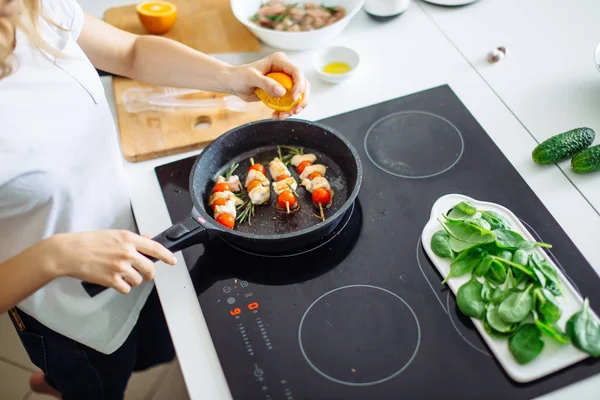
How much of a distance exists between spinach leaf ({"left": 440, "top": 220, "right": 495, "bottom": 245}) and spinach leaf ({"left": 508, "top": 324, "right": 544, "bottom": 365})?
143 mm

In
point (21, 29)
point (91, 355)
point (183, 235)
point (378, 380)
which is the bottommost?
point (91, 355)

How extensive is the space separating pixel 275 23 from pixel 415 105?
0.38 metres

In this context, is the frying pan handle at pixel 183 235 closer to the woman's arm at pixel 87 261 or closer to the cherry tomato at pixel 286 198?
the woman's arm at pixel 87 261

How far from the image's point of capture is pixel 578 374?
30.6 inches

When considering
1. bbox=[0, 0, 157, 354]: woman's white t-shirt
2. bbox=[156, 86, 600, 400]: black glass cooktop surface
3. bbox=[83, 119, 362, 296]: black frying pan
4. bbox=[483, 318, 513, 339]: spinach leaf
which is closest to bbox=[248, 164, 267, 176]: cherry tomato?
bbox=[83, 119, 362, 296]: black frying pan

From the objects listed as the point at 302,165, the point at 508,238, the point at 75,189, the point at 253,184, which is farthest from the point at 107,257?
the point at 508,238

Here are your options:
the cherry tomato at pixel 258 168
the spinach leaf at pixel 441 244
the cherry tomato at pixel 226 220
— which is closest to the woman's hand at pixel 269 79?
the cherry tomato at pixel 258 168

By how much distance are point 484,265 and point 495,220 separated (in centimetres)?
10

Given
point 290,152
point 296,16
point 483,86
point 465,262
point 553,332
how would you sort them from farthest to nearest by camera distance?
point 296,16, point 483,86, point 290,152, point 465,262, point 553,332

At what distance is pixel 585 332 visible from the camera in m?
0.79

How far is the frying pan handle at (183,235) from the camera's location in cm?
87

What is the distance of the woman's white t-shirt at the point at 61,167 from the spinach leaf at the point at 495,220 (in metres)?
0.64

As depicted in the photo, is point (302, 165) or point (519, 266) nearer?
point (519, 266)

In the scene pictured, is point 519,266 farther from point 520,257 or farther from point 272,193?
point 272,193
